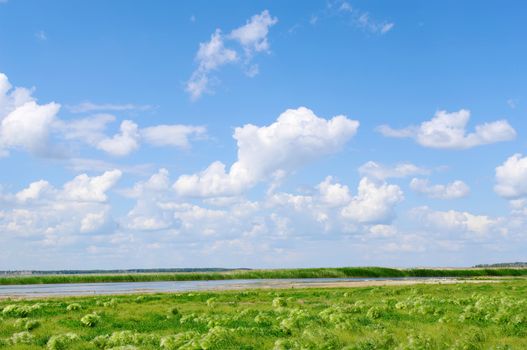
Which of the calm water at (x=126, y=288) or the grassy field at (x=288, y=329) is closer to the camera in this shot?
the grassy field at (x=288, y=329)

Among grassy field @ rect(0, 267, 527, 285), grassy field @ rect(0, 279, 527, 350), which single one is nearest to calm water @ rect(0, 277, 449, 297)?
grassy field @ rect(0, 267, 527, 285)

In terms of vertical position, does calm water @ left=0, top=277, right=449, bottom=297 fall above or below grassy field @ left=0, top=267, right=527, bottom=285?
below

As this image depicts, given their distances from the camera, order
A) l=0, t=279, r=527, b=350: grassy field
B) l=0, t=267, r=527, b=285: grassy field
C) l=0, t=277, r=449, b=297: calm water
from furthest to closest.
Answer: l=0, t=267, r=527, b=285: grassy field → l=0, t=277, r=449, b=297: calm water → l=0, t=279, r=527, b=350: grassy field

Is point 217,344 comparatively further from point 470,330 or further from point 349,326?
point 470,330

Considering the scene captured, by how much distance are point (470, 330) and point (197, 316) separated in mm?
13842

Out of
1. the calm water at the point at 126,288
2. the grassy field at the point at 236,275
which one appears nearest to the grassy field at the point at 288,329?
the calm water at the point at 126,288

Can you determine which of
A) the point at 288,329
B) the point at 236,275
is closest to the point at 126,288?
the point at 236,275

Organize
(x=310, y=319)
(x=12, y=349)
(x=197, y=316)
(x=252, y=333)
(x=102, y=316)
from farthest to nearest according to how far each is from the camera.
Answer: (x=102, y=316)
(x=197, y=316)
(x=310, y=319)
(x=252, y=333)
(x=12, y=349)

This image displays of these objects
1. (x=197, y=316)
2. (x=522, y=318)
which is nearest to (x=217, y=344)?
(x=197, y=316)

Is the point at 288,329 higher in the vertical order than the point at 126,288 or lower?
lower

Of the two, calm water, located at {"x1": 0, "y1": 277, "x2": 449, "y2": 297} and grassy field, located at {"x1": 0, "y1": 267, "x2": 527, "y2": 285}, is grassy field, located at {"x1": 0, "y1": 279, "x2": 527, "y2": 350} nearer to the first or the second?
calm water, located at {"x1": 0, "y1": 277, "x2": 449, "y2": 297}

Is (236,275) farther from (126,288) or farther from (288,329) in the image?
(288,329)

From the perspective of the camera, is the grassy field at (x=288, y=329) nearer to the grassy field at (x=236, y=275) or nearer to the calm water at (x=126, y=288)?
the calm water at (x=126, y=288)

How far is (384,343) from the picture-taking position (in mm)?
18656
